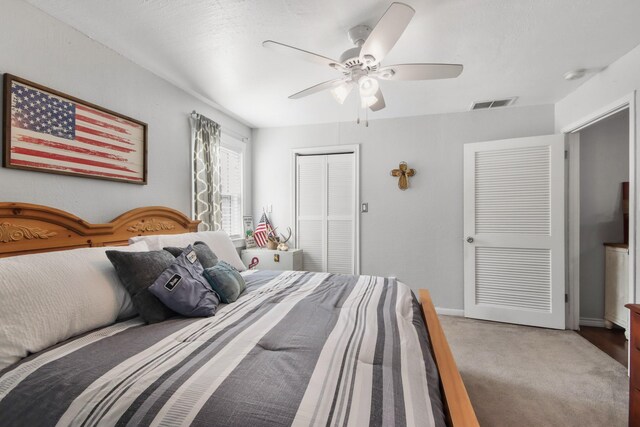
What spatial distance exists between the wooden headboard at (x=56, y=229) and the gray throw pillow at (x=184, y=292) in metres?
0.69

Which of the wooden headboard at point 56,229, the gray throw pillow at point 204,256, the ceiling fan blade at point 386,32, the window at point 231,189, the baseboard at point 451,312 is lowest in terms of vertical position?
the baseboard at point 451,312

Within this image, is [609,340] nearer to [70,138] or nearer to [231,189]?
[231,189]

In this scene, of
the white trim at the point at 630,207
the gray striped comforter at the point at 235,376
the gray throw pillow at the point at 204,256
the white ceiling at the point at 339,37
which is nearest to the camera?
the gray striped comforter at the point at 235,376

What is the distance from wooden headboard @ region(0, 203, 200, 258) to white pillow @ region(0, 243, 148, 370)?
31cm

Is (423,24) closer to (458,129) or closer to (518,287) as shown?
(458,129)

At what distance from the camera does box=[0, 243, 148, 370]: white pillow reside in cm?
106

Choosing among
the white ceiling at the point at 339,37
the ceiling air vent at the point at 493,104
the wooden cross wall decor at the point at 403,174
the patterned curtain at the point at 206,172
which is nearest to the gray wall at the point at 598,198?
the white ceiling at the point at 339,37

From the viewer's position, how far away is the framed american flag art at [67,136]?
4.98 feet

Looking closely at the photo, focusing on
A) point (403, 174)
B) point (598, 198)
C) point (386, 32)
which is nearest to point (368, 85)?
point (386, 32)

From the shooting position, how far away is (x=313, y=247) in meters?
3.88

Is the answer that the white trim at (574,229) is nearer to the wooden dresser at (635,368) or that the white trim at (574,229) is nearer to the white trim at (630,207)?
the white trim at (630,207)

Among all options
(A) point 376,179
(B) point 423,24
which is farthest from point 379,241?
(B) point 423,24

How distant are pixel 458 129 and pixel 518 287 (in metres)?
1.92

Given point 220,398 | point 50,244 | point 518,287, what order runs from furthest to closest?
1. point 518,287
2. point 50,244
3. point 220,398
